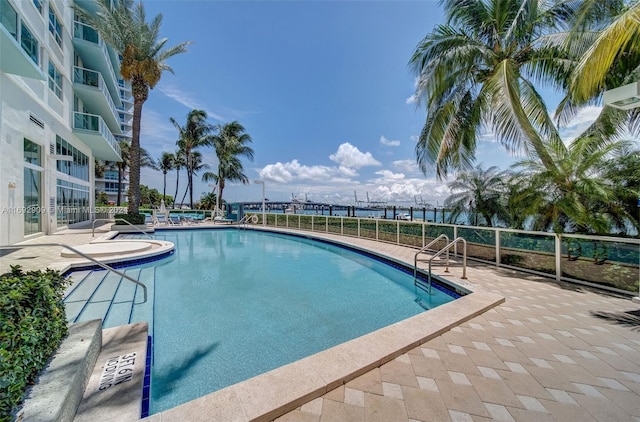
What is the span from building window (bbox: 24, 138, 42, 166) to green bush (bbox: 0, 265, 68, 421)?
10401 mm

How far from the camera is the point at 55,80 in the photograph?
11.1 m

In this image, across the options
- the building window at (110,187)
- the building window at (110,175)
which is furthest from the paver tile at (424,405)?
the building window at (110,187)

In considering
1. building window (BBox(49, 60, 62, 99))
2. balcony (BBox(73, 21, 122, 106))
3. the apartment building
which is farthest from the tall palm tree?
building window (BBox(49, 60, 62, 99))

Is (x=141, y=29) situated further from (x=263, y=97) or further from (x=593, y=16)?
(x=593, y=16)

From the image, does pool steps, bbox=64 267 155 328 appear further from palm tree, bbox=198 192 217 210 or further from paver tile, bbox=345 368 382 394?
palm tree, bbox=198 192 217 210

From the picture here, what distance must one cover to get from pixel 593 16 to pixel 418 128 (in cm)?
480

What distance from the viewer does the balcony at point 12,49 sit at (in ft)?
21.1

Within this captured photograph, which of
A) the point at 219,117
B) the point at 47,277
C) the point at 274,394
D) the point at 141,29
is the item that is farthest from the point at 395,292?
the point at 219,117

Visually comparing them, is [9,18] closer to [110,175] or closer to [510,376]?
[510,376]

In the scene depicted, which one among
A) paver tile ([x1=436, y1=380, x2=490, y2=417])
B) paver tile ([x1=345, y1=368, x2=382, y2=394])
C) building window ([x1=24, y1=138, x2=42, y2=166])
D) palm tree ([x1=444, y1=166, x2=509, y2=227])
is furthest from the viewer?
building window ([x1=24, y1=138, x2=42, y2=166])

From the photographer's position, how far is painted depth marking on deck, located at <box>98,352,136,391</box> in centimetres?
224

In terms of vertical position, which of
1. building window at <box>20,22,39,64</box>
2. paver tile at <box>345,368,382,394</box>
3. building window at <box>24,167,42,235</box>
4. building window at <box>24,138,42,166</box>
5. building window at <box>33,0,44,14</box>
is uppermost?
building window at <box>33,0,44,14</box>

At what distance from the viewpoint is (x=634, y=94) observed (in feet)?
11.7

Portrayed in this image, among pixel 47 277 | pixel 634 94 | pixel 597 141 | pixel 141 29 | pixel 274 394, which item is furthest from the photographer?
pixel 141 29
